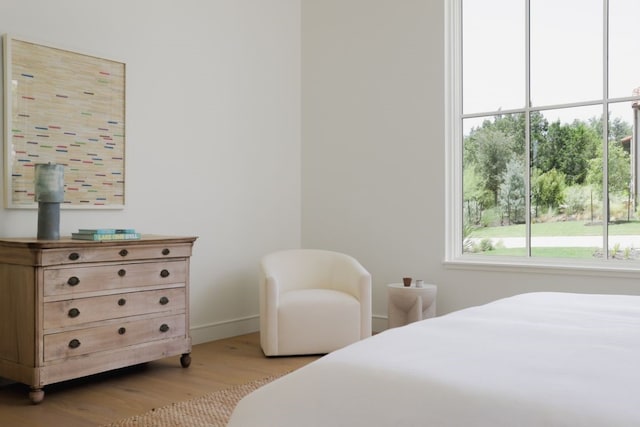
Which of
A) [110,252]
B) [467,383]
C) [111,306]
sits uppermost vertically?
[110,252]

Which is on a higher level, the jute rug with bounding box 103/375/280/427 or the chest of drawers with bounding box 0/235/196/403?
the chest of drawers with bounding box 0/235/196/403

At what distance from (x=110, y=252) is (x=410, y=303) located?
2237 millimetres

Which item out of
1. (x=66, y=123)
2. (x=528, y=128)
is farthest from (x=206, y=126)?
(x=528, y=128)

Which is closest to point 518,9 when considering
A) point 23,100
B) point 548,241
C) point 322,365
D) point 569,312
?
point 548,241

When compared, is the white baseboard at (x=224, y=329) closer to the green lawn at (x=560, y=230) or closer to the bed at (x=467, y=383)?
the green lawn at (x=560, y=230)

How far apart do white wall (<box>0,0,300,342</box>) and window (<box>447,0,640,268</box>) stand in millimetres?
1542

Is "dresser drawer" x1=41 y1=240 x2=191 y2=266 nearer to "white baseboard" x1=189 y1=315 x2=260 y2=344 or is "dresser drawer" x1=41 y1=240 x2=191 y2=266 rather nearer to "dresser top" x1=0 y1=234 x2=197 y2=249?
"dresser top" x1=0 y1=234 x2=197 y2=249

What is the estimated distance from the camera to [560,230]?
466cm

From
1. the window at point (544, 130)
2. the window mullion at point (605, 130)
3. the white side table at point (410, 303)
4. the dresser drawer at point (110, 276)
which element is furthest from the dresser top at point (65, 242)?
the window mullion at point (605, 130)

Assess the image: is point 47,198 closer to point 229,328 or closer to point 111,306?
point 111,306

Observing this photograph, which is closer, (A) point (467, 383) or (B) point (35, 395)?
(A) point (467, 383)

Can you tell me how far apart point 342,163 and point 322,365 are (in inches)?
159

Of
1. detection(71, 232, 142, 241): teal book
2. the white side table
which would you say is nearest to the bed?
detection(71, 232, 142, 241): teal book

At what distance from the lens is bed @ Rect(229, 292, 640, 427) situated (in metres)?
1.27
